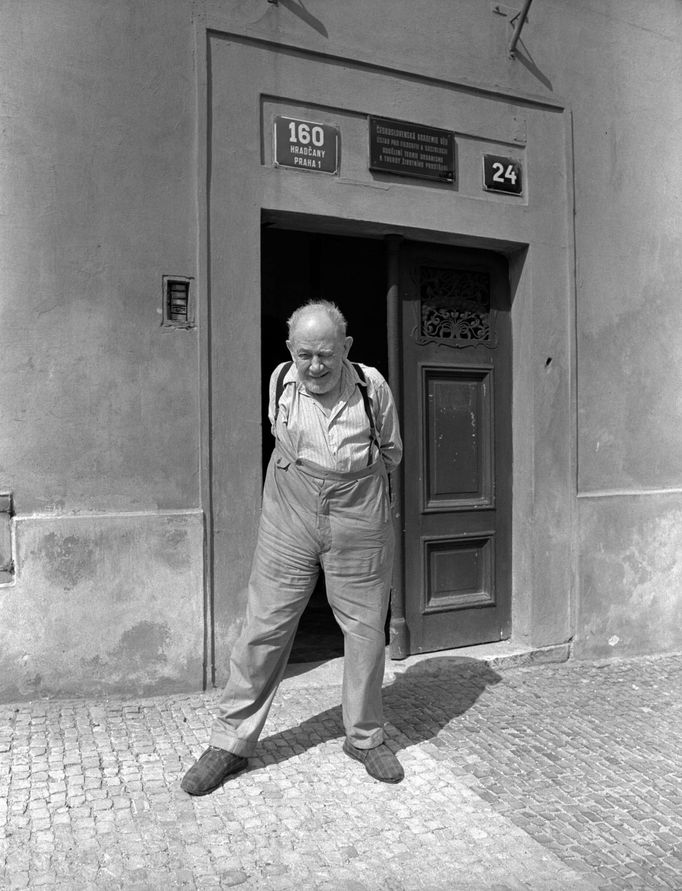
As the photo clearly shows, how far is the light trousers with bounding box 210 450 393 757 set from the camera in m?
3.32

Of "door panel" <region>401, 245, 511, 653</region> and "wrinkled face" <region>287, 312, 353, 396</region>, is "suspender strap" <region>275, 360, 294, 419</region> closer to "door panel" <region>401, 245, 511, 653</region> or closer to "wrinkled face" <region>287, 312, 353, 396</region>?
"wrinkled face" <region>287, 312, 353, 396</region>

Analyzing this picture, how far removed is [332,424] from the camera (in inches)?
131

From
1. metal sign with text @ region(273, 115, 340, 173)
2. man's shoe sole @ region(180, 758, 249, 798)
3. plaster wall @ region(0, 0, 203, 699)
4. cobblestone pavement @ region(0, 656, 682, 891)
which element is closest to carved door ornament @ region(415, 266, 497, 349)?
metal sign with text @ region(273, 115, 340, 173)

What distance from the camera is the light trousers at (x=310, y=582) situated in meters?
3.32

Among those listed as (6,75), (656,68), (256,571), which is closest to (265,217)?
(6,75)

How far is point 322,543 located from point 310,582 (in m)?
0.18

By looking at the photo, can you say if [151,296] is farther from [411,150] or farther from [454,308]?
[454,308]

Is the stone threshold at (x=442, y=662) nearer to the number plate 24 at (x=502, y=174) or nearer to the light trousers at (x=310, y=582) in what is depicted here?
the light trousers at (x=310, y=582)

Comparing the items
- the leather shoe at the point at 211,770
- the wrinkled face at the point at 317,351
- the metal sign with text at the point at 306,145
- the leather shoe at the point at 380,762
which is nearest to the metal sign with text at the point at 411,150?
the metal sign with text at the point at 306,145

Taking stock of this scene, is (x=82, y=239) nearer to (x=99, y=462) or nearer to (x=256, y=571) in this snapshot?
(x=99, y=462)

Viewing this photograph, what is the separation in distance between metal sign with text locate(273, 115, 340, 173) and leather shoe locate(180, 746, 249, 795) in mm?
3134

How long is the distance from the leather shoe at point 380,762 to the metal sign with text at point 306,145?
314 cm

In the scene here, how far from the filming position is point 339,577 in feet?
11.1

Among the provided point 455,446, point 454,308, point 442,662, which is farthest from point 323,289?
point 442,662
